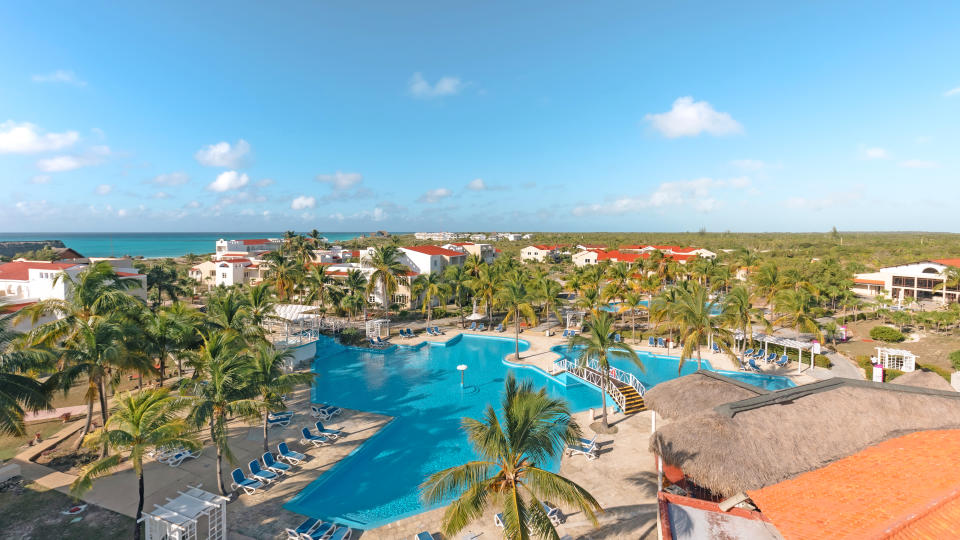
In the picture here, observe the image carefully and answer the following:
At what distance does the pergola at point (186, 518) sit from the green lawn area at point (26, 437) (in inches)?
325

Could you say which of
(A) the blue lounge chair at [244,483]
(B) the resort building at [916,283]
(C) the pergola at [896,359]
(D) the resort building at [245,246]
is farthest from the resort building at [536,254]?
(A) the blue lounge chair at [244,483]

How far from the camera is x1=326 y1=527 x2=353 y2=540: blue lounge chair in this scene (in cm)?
1028

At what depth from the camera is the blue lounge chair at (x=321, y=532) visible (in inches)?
410

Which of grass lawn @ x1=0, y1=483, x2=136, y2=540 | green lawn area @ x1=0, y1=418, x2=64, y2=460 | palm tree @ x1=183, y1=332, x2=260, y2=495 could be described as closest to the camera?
grass lawn @ x1=0, y1=483, x2=136, y2=540

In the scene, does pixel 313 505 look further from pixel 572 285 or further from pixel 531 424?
pixel 572 285

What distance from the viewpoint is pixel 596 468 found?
1377 centimetres

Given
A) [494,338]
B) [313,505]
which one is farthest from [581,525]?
[494,338]

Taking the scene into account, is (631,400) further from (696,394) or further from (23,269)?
(23,269)

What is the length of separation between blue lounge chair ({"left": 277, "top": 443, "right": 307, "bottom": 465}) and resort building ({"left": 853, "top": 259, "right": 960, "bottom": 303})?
5289 cm

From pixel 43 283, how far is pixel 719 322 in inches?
1638

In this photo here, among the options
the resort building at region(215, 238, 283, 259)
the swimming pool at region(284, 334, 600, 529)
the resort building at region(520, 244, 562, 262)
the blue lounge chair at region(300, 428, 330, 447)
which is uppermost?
the resort building at region(215, 238, 283, 259)

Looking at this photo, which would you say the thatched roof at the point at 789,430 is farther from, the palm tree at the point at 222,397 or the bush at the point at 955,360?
the bush at the point at 955,360

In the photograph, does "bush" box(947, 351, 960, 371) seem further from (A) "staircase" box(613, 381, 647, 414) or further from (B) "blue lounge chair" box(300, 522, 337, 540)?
(B) "blue lounge chair" box(300, 522, 337, 540)

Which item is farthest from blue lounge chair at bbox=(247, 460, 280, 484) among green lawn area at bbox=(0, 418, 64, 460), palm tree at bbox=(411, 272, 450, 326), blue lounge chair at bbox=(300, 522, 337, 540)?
palm tree at bbox=(411, 272, 450, 326)
